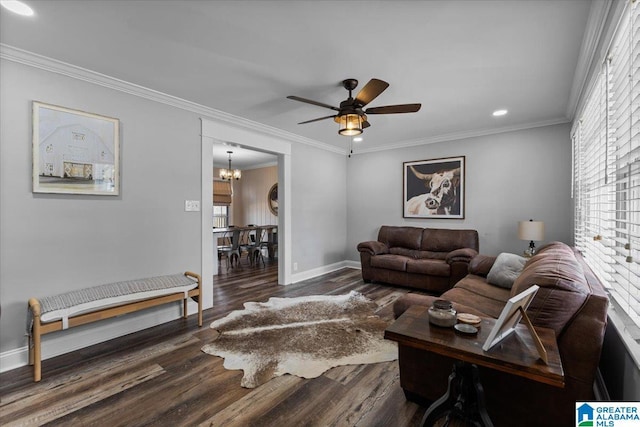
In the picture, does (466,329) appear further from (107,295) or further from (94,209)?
(94,209)

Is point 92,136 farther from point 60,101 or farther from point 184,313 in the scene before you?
point 184,313

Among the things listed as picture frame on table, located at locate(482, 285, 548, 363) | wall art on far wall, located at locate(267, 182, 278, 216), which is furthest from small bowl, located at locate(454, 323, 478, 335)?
wall art on far wall, located at locate(267, 182, 278, 216)

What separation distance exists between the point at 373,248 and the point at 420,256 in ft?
2.68

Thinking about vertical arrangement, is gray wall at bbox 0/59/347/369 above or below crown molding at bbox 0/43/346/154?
below

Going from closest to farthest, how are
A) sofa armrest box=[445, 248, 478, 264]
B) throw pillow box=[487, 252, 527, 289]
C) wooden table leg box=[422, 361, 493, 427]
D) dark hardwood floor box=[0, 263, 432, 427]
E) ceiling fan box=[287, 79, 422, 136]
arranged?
wooden table leg box=[422, 361, 493, 427] → dark hardwood floor box=[0, 263, 432, 427] → ceiling fan box=[287, 79, 422, 136] → throw pillow box=[487, 252, 527, 289] → sofa armrest box=[445, 248, 478, 264]

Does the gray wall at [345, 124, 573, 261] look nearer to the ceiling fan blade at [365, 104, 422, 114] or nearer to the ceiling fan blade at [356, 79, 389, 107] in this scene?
the ceiling fan blade at [365, 104, 422, 114]

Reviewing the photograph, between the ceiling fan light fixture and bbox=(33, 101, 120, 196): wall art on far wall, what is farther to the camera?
the ceiling fan light fixture

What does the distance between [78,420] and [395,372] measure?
2.15m

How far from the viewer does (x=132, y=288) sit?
2.79m

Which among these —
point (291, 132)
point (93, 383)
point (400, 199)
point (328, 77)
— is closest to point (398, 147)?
point (400, 199)

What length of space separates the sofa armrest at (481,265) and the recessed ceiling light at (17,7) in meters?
4.81

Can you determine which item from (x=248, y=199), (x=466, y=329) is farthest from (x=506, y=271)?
(x=248, y=199)

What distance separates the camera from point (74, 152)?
2.68 metres

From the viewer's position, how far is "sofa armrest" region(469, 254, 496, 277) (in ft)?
11.9
